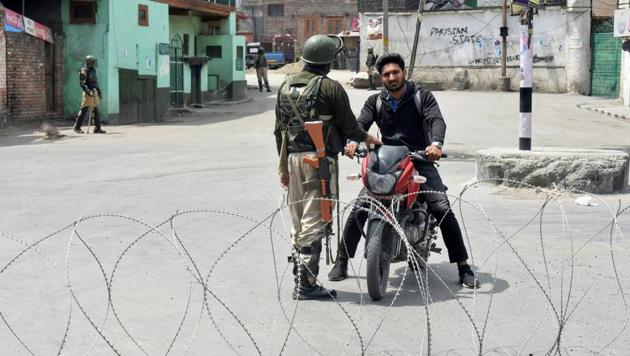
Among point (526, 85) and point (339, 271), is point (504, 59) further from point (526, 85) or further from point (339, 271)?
point (339, 271)

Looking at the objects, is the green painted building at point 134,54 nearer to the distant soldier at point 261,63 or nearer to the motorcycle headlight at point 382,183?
the distant soldier at point 261,63

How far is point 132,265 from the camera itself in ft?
22.4

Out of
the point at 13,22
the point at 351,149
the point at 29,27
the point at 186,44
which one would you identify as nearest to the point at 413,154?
the point at 351,149

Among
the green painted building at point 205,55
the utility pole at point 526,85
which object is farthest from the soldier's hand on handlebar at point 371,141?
the green painted building at point 205,55

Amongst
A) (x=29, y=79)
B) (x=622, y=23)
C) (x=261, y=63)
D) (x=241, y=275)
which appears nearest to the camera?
(x=241, y=275)

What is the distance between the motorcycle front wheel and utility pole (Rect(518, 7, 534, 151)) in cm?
560

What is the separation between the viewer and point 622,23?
28.3 metres

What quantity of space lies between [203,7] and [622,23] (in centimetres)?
1374

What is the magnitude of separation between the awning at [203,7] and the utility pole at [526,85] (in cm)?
1806

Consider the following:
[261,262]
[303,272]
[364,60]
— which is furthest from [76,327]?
[364,60]

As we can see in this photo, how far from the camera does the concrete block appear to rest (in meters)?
10.3

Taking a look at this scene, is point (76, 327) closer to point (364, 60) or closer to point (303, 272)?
point (303, 272)

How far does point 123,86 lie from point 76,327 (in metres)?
19.3

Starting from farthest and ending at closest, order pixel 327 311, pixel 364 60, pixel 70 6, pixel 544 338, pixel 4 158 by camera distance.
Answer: pixel 364 60
pixel 70 6
pixel 4 158
pixel 327 311
pixel 544 338
